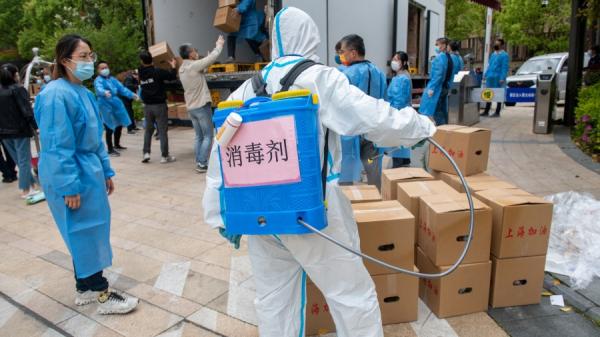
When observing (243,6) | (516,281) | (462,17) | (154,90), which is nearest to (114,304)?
(516,281)

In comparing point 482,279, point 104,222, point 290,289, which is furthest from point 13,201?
point 482,279

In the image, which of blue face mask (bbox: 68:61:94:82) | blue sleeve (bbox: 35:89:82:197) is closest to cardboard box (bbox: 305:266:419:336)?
blue sleeve (bbox: 35:89:82:197)

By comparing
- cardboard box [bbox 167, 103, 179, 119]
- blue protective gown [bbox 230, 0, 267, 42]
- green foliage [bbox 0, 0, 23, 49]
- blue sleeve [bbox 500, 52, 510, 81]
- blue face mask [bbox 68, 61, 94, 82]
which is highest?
green foliage [bbox 0, 0, 23, 49]

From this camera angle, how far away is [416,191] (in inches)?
117

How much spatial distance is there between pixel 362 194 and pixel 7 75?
4875mm

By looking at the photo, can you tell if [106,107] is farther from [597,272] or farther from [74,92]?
[597,272]

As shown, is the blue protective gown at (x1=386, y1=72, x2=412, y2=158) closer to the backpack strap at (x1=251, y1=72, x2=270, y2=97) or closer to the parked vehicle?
the backpack strap at (x1=251, y1=72, x2=270, y2=97)

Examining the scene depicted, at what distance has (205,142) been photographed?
657 cm

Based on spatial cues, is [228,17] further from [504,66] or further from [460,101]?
[504,66]

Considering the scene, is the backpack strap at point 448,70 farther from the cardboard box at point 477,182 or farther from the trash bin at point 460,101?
the cardboard box at point 477,182

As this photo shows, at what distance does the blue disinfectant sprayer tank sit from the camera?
162cm

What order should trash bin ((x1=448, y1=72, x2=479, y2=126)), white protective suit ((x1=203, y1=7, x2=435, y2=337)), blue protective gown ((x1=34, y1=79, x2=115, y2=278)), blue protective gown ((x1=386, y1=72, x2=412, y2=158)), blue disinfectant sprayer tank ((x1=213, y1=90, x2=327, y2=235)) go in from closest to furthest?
blue disinfectant sprayer tank ((x1=213, y1=90, x2=327, y2=235)), white protective suit ((x1=203, y1=7, x2=435, y2=337)), blue protective gown ((x1=34, y1=79, x2=115, y2=278)), blue protective gown ((x1=386, y1=72, x2=412, y2=158)), trash bin ((x1=448, y1=72, x2=479, y2=126))

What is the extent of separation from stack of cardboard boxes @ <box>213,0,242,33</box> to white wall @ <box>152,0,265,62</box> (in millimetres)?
576

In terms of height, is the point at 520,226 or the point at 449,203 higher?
the point at 449,203
